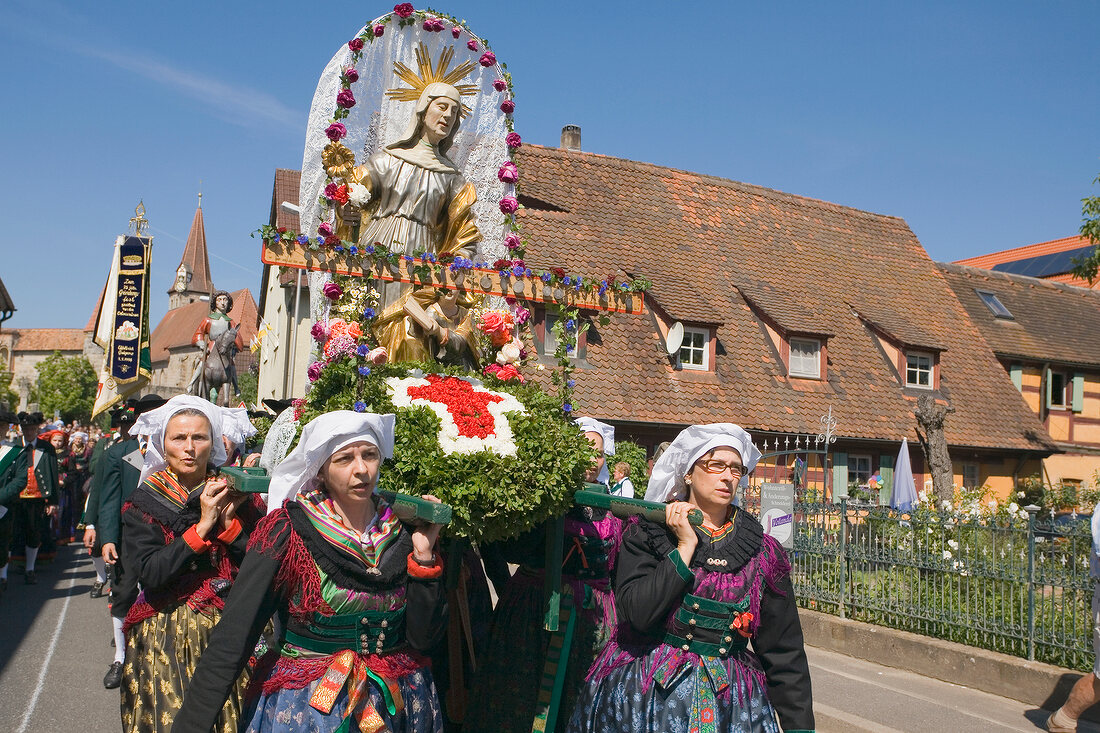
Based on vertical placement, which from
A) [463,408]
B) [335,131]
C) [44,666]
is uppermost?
[335,131]

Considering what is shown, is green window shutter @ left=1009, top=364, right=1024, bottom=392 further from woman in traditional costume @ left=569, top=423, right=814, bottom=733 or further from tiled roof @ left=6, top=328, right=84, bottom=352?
tiled roof @ left=6, top=328, right=84, bottom=352

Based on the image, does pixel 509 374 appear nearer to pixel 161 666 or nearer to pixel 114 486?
pixel 161 666

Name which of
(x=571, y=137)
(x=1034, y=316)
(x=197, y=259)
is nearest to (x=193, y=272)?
(x=197, y=259)

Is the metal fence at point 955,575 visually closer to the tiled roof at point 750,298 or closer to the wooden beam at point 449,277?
the wooden beam at point 449,277

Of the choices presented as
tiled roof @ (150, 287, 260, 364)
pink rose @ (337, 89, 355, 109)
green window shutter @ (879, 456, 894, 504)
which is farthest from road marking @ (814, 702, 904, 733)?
tiled roof @ (150, 287, 260, 364)

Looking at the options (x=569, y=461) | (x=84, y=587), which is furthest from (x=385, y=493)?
(x=84, y=587)

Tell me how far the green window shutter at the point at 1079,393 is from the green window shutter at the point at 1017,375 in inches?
69.4

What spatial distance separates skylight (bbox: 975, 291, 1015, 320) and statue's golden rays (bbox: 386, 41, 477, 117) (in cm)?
2514

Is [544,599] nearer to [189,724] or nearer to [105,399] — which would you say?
[189,724]

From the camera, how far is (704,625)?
362 cm

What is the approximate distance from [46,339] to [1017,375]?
120691 millimetres

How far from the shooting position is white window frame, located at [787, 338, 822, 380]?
2197 centimetres

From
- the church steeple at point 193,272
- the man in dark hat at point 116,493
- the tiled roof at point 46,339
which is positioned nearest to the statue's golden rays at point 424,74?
the man in dark hat at point 116,493

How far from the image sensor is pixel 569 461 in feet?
13.9
